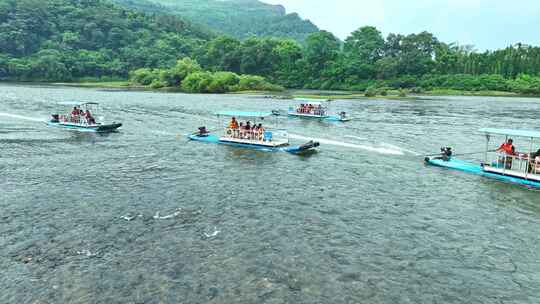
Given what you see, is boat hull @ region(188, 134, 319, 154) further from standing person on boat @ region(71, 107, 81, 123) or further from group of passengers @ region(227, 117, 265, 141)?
standing person on boat @ region(71, 107, 81, 123)

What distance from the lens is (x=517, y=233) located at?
70.1 feet

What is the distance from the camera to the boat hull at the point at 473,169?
95.4ft

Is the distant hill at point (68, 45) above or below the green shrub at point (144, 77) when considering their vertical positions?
above

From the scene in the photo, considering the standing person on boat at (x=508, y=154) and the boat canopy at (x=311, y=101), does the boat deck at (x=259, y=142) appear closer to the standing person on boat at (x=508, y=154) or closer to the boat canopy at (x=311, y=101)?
the standing person on boat at (x=508, y=154)

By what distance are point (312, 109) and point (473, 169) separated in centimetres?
3596

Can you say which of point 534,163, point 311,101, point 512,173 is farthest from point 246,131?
point 311,101

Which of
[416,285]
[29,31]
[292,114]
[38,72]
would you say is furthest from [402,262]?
[29,31]

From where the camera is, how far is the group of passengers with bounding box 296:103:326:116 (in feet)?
216

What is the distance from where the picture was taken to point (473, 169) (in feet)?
107

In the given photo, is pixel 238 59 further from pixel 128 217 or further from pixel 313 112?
pixel 128 217

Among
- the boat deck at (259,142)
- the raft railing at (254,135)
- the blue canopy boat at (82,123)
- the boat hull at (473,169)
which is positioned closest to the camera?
the boat hull at (473,169)

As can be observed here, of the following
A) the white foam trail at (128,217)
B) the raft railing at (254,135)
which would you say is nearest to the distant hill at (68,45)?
the raft railing at (254,135)

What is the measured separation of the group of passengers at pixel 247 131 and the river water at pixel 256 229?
6.94ft

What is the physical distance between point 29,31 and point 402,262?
192 meters
